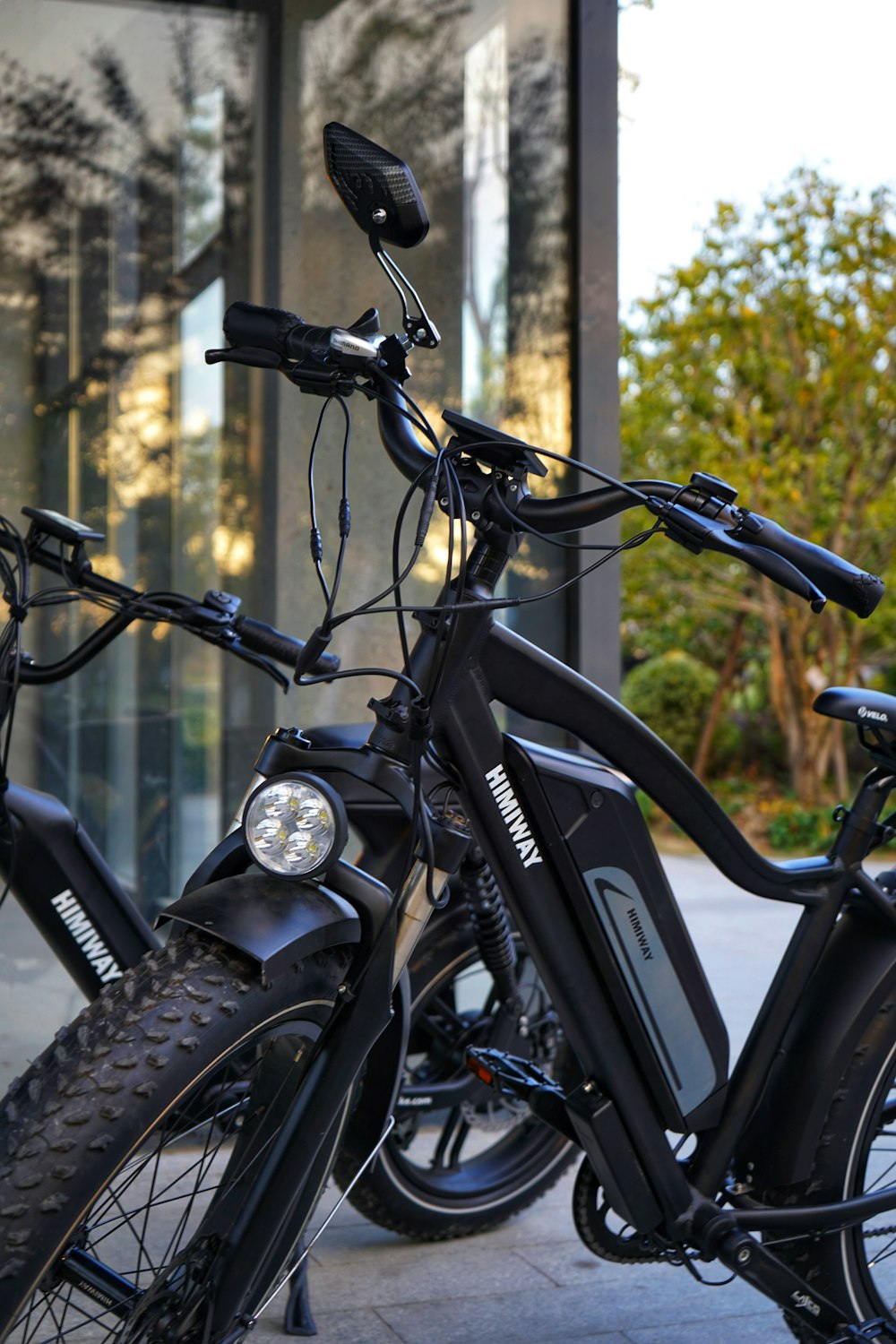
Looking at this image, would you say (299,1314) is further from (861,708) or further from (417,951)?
(861,708)

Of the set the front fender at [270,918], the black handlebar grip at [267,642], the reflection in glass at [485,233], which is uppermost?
the reflection in glass at [485,233]

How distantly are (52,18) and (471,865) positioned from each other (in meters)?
2.65

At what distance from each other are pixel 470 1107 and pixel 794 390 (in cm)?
798

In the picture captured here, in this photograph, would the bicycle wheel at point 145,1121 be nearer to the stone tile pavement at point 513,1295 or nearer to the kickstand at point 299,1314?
the kickstand at point 299,1314

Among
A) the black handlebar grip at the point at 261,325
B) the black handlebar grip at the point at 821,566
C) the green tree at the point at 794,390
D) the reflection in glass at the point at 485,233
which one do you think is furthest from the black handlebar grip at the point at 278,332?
the green tree at the point at 794,390

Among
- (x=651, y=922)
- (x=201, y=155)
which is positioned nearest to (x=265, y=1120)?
(x=651, y=922)

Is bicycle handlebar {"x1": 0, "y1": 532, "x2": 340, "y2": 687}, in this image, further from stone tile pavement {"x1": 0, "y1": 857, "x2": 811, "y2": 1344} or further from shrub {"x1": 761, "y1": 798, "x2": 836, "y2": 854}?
shrub {"x1": 761, "y1": 798, "x2": 836, "y2": 854}

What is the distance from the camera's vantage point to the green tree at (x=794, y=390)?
9.58 meters

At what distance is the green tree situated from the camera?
377 inches

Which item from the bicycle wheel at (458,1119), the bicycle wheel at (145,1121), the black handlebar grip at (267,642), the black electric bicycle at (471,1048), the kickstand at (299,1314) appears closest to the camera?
the bicycle wheel at (145,1121)

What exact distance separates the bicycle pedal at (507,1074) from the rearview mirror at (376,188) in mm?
1156

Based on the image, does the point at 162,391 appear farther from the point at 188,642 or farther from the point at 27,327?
the point at 188,642

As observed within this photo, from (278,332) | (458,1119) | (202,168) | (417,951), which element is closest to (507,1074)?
(417,951)

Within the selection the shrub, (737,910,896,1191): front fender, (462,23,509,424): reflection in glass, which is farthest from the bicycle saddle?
the shrub
